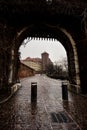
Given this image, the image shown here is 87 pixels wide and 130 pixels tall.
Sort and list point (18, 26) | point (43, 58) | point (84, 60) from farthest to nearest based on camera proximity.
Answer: point (43, 58), point (18, 26), point (84, 60)

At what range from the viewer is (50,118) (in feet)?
14.1

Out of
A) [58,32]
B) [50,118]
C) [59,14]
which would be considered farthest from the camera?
[58,32]

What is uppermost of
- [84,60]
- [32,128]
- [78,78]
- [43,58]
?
[43,58]

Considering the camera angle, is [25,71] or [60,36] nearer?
[60,36]

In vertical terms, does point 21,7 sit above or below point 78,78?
above

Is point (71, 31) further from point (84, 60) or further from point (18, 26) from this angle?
point (18, 26)

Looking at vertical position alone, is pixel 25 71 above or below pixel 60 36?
below

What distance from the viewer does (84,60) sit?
27.7 ft

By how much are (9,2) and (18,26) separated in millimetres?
2298

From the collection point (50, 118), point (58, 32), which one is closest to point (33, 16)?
point (58, 32)

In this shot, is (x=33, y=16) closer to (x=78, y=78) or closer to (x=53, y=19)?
(x=53, y=19)

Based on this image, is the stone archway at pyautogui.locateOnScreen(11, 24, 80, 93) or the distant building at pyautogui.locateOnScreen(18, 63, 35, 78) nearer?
the stone archway at pyautogui.locateOnScreen(11, 24, 80, 93)

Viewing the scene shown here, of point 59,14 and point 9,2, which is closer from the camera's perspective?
point 9,2

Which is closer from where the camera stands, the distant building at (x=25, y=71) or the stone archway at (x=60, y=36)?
the stone archway at (x=60, y=36)
